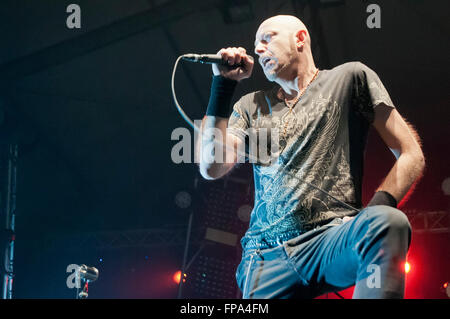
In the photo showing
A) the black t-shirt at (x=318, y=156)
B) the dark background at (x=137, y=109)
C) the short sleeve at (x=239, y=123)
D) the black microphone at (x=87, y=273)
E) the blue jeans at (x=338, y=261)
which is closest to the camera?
the blue jeans at (x=338, y=261)

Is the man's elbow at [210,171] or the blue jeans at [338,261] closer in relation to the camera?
the blue jeans at [338,261]

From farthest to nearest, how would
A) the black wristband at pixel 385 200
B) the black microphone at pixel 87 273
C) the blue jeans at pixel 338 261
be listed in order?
the black microphone at pixel 87 273 → the black wristband at pixel 385 200 → the blue jeans at pixel 338 261

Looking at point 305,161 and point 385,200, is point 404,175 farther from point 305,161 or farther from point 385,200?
point 305,161

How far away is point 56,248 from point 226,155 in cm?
644

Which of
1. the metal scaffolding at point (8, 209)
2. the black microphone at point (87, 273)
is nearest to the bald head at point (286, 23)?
the black microphone at point (87, 273)

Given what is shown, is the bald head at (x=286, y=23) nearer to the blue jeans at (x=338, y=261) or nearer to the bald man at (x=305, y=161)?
the bald man at (x=305, y=161)

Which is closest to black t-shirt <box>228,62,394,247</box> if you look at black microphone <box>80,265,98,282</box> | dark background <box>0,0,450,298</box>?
black microphone <box>80,265,98,282</box>

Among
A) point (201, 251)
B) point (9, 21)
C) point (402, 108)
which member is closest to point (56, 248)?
point (201, 251)

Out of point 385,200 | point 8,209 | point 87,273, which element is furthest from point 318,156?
point 8,209

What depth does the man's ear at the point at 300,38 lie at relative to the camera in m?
2.04

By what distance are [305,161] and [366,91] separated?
0.37m

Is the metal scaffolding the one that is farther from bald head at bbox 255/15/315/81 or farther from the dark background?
bald head at bbox 255/15/315/81

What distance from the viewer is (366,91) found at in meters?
1.76

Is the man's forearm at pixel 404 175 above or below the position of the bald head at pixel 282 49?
below
